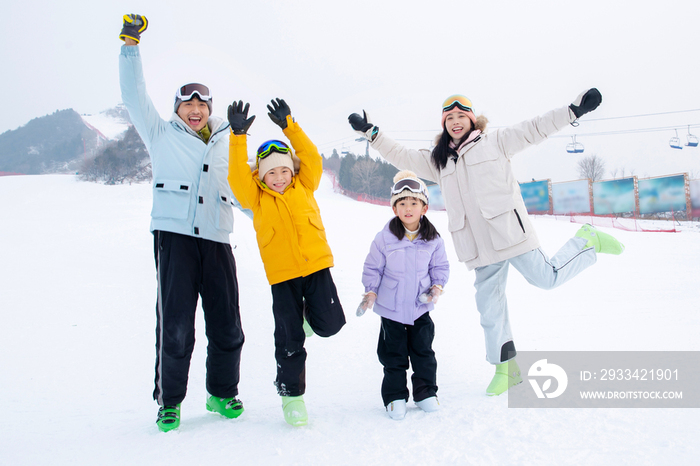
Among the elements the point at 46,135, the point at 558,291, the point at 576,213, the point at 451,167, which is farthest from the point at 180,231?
the point at 46,135

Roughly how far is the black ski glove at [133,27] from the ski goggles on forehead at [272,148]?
0.95 metres

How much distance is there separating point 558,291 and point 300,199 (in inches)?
234

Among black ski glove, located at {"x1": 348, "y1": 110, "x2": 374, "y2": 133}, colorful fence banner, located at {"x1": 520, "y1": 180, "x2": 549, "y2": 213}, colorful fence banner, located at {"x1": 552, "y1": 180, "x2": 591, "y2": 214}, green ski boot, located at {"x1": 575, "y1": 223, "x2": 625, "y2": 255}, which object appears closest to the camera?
green ski boot, located at {"x1": 575, "y1": 223, "x2": 625, "y2": 255}

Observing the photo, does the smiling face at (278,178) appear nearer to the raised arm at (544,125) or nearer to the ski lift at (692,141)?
the raised arm at (544,125)

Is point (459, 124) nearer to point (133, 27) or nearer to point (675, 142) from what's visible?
point (133, 27)

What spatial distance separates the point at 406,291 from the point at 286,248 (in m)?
0.81

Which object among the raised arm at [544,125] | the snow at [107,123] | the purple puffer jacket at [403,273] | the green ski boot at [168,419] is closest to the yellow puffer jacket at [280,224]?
the purple puffer jacket at [403,273]

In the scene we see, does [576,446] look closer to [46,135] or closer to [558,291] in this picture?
[558,291]

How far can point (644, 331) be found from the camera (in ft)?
13.3

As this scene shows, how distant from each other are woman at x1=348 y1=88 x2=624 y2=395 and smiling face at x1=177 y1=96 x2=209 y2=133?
1648mm

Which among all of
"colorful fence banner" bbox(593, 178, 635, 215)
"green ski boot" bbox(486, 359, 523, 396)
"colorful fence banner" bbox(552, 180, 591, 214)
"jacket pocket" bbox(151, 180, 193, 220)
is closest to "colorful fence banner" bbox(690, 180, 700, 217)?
"colorful fence banner" bbox(593, 178, 635, 215)

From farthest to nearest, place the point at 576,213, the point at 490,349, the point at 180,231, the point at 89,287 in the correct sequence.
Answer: the point at 576,213
the point at 89,287
the point at 490,349
the point at 180,231

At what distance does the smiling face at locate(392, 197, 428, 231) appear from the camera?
8.79ft

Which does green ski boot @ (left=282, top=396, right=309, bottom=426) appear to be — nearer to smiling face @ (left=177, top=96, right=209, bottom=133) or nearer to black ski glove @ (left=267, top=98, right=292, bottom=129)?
black ski glove @ (left=267, top=98, right=292, bottom=129)
